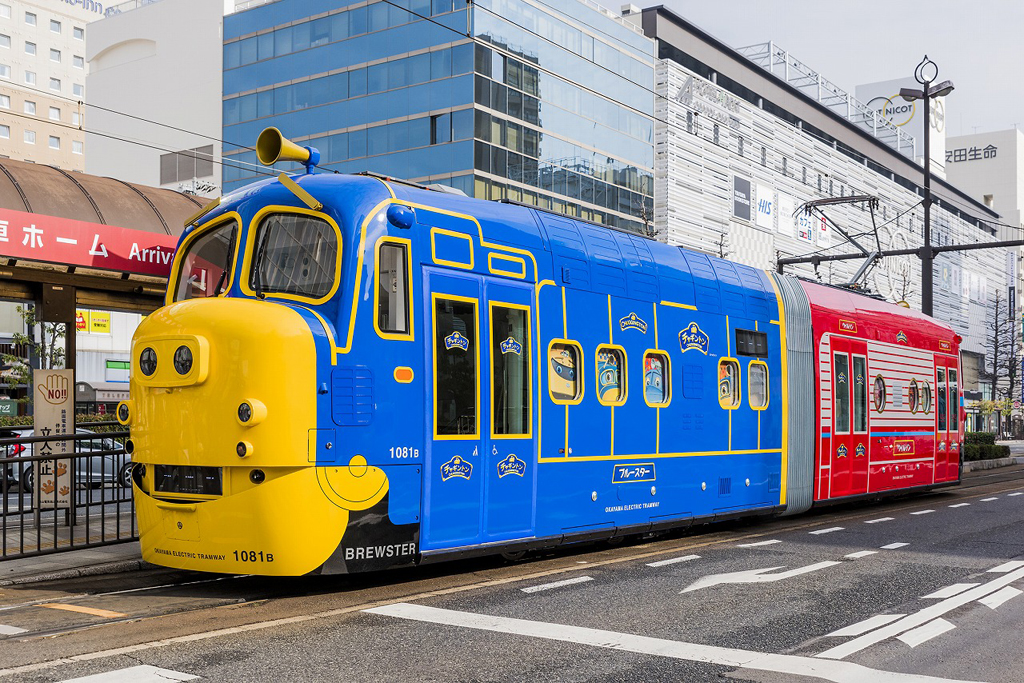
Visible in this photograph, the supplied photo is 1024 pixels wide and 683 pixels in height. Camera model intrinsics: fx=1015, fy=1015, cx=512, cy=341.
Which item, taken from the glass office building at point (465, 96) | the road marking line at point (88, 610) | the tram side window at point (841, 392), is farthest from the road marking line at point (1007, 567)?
the glass office building at point (465, 96)

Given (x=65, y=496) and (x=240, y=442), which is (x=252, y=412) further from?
(x=65, y=496)

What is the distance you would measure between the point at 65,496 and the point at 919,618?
900 cm

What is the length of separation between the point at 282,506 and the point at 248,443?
55 cm

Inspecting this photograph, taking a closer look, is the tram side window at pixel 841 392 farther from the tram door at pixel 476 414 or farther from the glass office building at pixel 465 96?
the glass office building at pixel 465 96

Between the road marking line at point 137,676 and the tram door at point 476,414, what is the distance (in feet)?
10.4

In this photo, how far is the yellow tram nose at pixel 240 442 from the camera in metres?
7.86

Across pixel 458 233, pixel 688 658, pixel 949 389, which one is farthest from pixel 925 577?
pixel 949 389

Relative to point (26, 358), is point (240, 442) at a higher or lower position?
lower

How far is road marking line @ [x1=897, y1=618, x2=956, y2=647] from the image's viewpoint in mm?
6898

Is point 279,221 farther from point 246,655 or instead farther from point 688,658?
point 688,658

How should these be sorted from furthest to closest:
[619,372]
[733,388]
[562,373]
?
1. [733,388]
2. [619,372]
3. [562,373]

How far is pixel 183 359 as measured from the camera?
8.12 meters

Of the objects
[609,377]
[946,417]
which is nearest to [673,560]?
[609,377]

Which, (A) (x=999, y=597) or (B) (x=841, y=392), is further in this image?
(B) (x=841, y=392)
